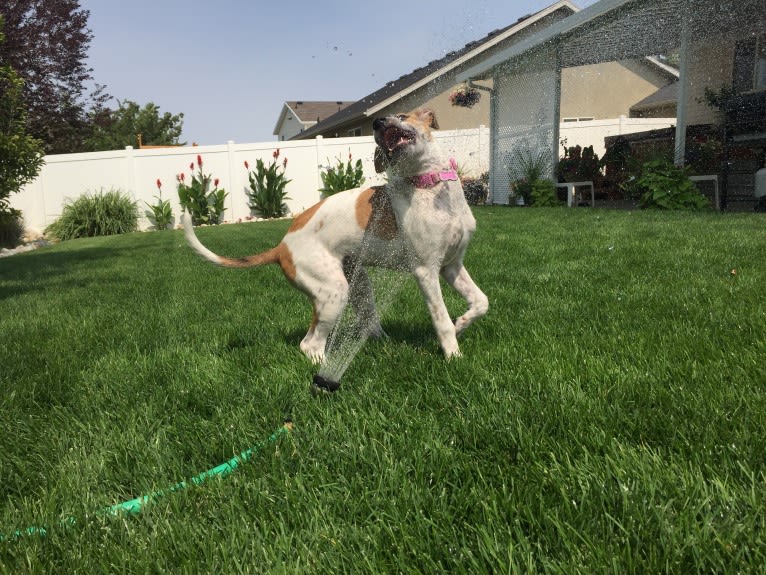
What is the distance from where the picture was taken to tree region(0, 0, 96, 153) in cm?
1619

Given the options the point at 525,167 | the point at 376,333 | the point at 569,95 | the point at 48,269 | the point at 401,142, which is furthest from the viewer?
the point at 569,95

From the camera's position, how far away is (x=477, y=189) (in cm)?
1441

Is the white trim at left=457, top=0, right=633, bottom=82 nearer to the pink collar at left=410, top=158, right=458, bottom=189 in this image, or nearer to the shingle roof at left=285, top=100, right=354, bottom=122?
the pink collar at left=410, top=158, right=458, bottom=189

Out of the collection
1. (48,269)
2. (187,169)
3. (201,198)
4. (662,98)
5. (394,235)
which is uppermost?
(662,98)

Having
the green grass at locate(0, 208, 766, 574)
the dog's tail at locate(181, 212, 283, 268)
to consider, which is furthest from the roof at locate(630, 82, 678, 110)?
the dog's tail at locate(181, 212, 283, 268)

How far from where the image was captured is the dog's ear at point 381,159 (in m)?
2.42

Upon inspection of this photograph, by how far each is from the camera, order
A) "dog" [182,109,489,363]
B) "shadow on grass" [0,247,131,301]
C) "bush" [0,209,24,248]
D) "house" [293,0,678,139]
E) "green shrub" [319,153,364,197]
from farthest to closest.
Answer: "house" [293,0,678,139]
"green shrub" [319,153,364,197]
"bush" [0,209,24,248]
"shadow on grass" [0,247,131,301]
"dog" [182,109,489,363]

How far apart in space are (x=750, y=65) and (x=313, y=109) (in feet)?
99.1

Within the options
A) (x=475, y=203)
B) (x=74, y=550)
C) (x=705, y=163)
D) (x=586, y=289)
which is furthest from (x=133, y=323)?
(x=475, y=203)

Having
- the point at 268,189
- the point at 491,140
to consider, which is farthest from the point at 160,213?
the point at 491,140

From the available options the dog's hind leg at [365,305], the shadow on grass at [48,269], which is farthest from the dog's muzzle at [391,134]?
the shadow on grass at [48,269]

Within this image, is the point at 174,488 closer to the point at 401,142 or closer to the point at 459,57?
the point at 401,142

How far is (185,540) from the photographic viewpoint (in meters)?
1.33

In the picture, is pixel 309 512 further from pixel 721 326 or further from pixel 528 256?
pixel 528 256
